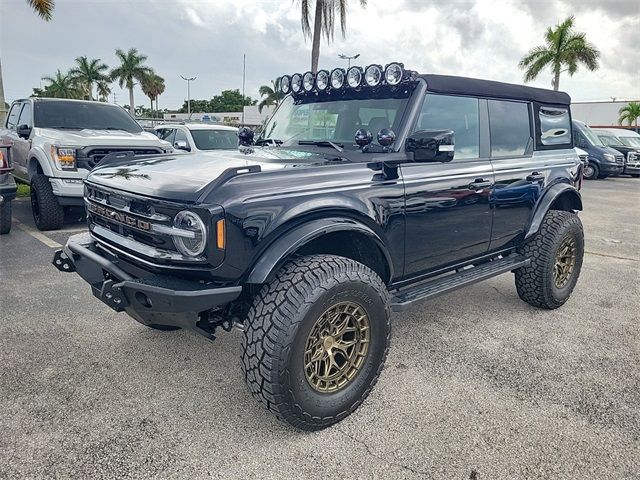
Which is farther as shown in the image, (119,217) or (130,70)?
(130,70)

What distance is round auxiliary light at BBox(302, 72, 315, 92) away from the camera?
3.68 meters

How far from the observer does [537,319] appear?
A: 13.6ft

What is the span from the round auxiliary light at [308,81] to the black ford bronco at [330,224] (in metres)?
0.03

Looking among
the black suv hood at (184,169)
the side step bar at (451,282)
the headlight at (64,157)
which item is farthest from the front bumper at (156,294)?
the headlight at (64,157)

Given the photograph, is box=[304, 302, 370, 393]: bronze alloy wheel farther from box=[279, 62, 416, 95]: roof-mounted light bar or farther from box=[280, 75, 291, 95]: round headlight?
box=[280, 75, 291, 95]: round headlight

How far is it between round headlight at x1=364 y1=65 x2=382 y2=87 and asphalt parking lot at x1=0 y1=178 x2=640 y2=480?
1.84 metres

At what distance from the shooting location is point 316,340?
8.30 feet

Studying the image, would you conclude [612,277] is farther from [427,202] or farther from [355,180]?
[355,180]

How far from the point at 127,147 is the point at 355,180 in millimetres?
5155

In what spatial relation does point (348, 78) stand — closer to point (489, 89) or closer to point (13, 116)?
point (489, 89)

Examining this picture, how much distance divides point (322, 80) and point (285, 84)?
1.71 ft

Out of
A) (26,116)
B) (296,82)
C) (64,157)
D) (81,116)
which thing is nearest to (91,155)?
(64,157)

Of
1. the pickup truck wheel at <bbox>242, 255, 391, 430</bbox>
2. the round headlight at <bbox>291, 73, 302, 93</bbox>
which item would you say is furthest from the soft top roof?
the pickup truck wheel at <bbox>242, 255, 391, 430</bbox>

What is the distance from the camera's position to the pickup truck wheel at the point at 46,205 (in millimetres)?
6625
